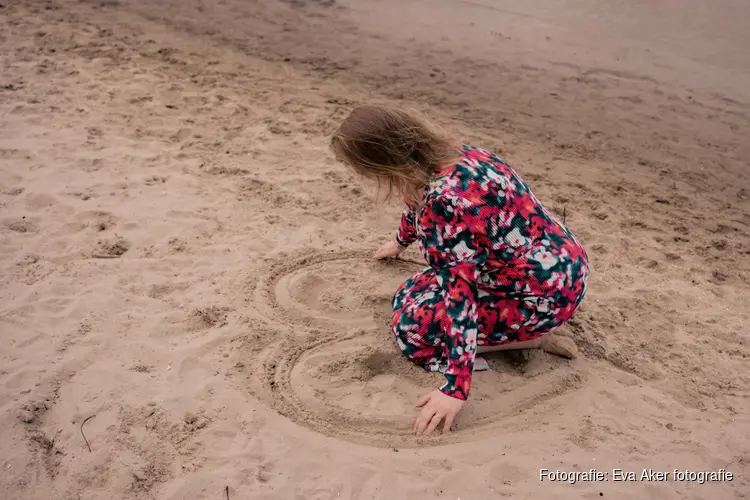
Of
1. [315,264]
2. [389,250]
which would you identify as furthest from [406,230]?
[315,264]

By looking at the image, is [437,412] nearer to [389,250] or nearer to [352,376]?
[352,376]

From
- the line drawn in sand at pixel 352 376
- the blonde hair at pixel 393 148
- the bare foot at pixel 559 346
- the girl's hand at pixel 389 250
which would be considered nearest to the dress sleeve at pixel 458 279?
the blonde hair at pixel 393 148

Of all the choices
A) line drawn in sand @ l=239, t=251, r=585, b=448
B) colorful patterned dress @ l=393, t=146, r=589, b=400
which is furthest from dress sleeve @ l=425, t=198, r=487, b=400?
line drawn in sand @ l=239, t=251, r=585, b=448

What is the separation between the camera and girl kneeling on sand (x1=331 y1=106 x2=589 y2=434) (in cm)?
267

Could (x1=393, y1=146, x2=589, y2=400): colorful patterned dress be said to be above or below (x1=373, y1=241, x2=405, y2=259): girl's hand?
above

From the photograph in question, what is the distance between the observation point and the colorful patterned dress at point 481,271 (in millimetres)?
2664

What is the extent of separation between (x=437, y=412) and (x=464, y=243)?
0.66m

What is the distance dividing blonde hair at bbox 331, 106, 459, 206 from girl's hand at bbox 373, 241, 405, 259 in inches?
40.7

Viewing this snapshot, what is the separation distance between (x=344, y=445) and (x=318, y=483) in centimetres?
21

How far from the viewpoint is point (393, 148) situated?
2.67 metres

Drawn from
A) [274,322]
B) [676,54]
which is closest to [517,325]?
[274,322]

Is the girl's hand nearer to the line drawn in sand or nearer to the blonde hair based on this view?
the line drawn in sand

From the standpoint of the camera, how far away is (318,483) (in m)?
2.54

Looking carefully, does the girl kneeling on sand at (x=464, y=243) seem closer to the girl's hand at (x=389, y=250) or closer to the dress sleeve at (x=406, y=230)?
the dress sleeve at (x=406, y=230)
